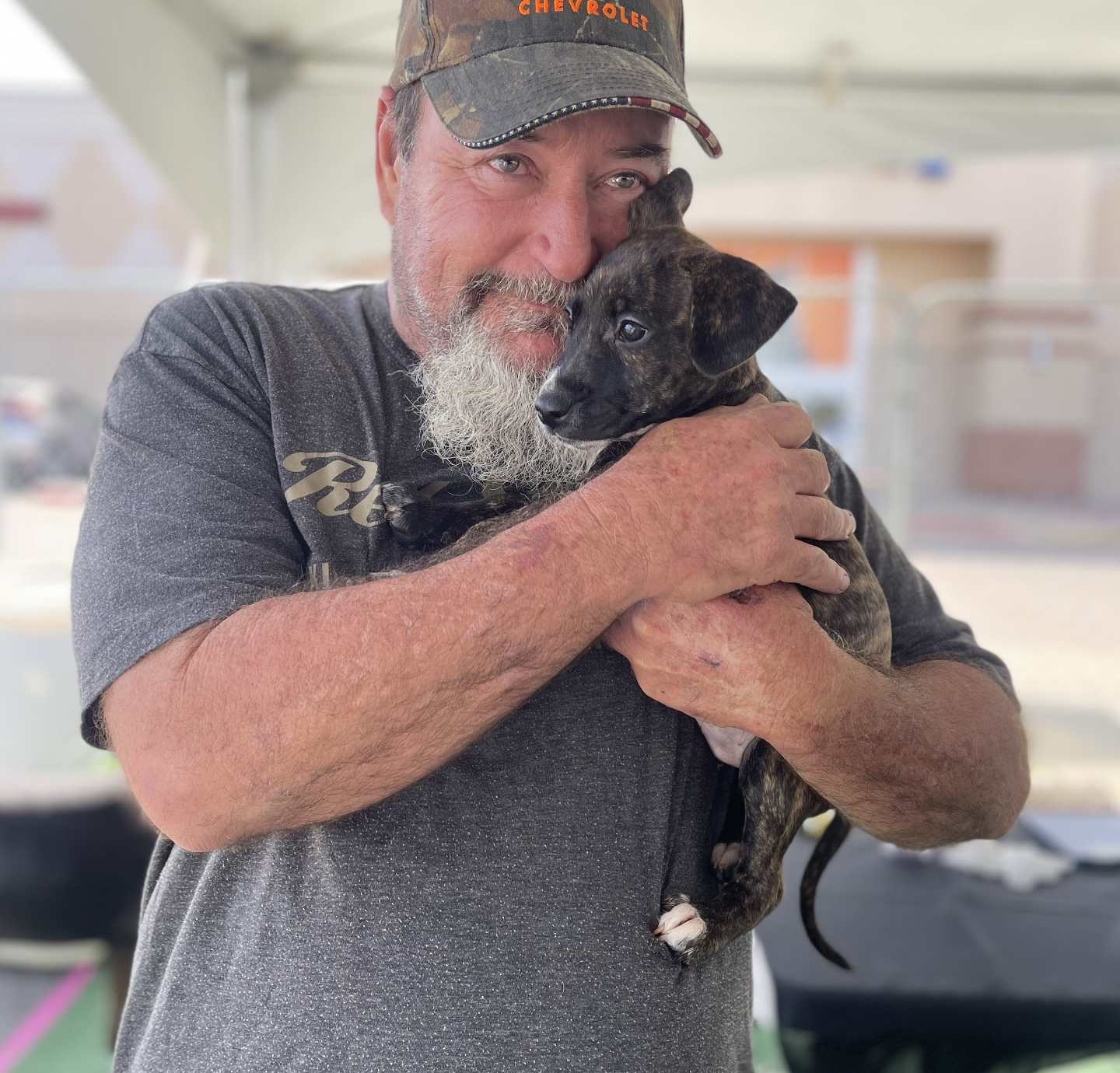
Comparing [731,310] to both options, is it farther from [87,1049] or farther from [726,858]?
[87,1049]

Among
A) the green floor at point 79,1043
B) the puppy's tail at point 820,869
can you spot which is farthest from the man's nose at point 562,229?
the green floor at point 79,1043

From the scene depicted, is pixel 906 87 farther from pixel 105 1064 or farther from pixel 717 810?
pixel 105 1064

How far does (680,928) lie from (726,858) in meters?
0.31

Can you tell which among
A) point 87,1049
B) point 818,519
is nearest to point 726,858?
point 818,519

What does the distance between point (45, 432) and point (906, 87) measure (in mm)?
5628

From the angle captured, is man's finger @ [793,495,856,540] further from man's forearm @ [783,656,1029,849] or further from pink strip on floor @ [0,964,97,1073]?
pink strip on floor @ [0,964,97,1073]

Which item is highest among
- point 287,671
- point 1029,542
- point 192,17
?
point 192,17

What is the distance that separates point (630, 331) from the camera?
1908 millimetres

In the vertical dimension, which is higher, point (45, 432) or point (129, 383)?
point (129, 383)

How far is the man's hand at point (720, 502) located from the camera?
142cm

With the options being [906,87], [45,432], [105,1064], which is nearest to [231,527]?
[105,1064]

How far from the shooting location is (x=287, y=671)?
1314 mm

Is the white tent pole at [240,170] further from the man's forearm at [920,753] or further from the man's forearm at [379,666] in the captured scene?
the man's forearm at [920,753]

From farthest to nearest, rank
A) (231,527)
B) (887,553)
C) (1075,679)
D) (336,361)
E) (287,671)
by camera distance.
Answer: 1. (1075,679)
2. (887,553)
3. (336,361)
4. (231,527)
5. (287,671)
